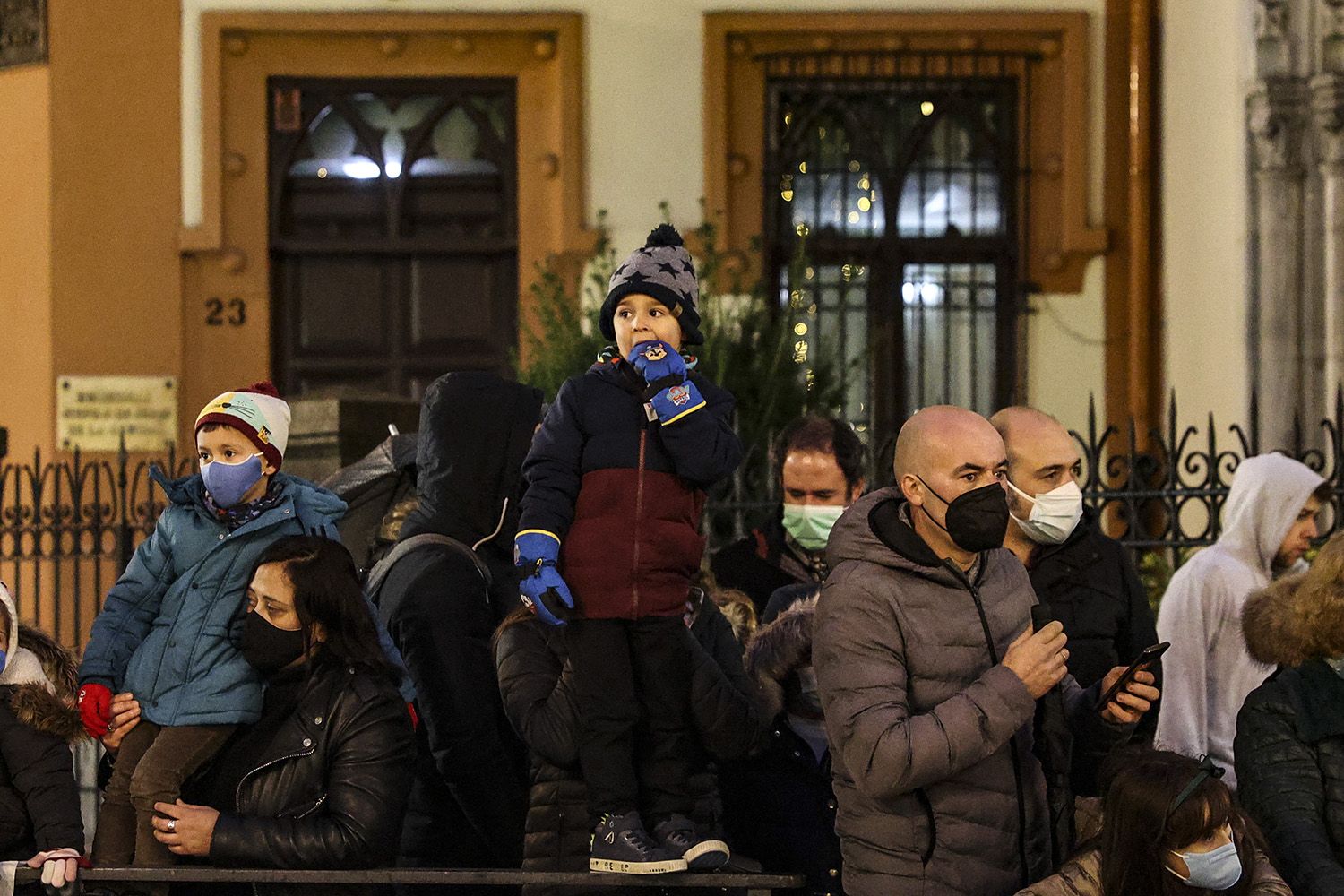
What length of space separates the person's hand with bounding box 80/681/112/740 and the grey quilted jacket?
170 cm

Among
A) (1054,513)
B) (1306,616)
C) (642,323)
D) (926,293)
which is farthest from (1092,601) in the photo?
(926,293)

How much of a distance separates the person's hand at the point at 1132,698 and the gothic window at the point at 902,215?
8.28 metres

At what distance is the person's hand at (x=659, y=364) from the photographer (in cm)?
472

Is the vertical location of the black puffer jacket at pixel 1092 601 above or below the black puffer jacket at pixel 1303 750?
above

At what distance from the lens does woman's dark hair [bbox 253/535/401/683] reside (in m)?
4.71

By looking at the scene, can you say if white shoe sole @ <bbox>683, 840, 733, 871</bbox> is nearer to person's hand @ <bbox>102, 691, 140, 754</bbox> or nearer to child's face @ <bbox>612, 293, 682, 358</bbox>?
child's face @ <bbox>612, 293, 682, 358</bbox>

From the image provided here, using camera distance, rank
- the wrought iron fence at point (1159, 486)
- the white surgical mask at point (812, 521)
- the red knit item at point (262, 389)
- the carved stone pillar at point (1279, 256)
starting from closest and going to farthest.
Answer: the red knit item at point (262, 389) < the white surgical mask at point (812, 521) < the wrought iron fence at point (1159, 486) < the carved stone pillar at point (1279, 256)

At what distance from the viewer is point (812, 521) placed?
19.0ft

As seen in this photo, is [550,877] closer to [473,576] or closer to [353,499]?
[473,576]

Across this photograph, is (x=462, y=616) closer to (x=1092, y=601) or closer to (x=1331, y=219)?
(x=1092, y=601)

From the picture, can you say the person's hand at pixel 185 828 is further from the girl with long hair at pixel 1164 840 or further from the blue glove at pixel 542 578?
the girl with long hair at pixel 1164 840

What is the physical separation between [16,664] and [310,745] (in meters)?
0.81

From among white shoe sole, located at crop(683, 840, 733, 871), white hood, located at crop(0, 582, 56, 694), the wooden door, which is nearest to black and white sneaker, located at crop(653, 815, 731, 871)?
white shoe sole, located at crop(683, 840, 733, 871)

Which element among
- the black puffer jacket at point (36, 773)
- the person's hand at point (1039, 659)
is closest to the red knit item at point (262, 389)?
the black puffer jacket at point (36, 773)
